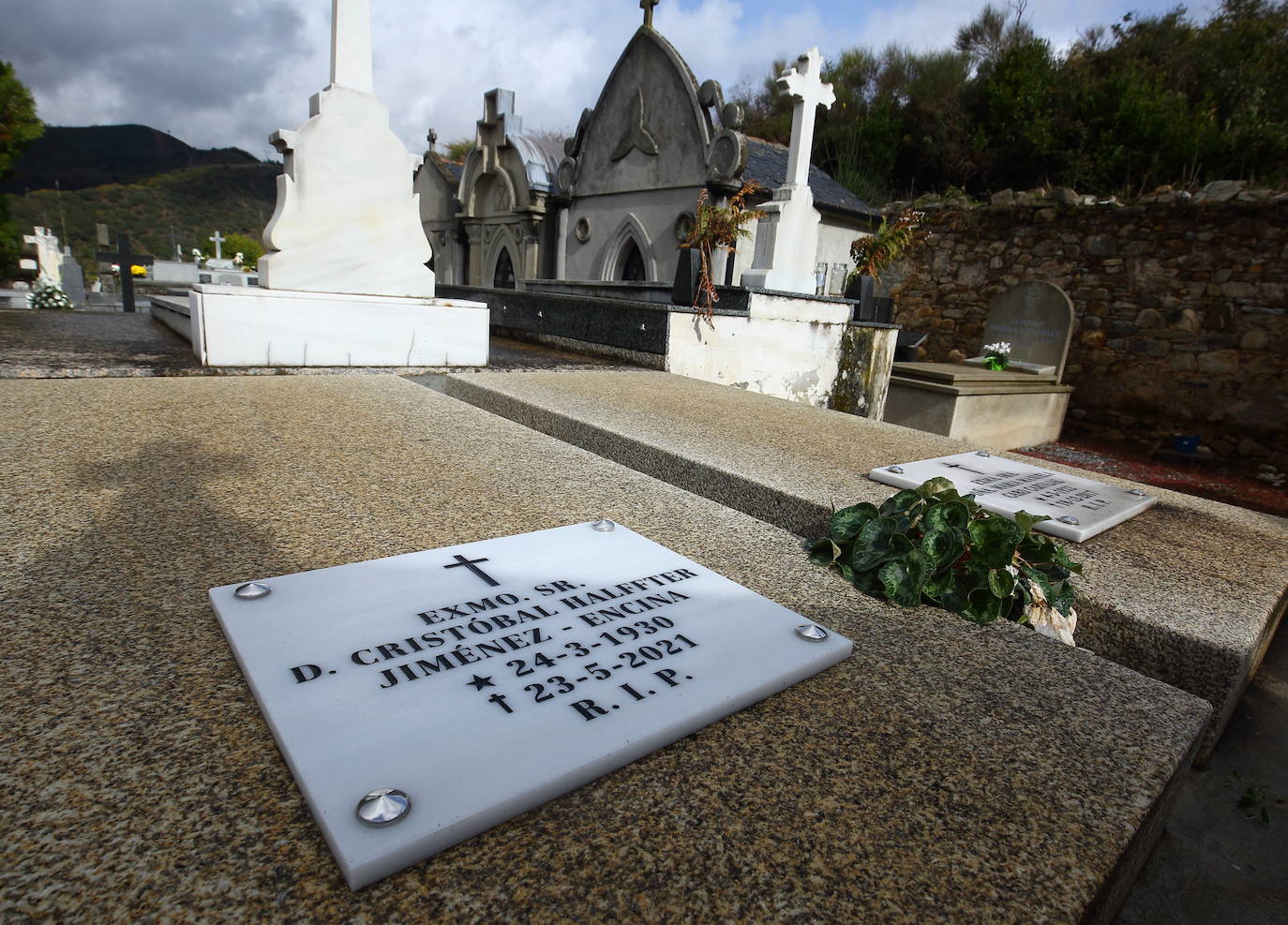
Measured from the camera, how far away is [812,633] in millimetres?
1179

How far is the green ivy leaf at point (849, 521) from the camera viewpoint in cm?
159

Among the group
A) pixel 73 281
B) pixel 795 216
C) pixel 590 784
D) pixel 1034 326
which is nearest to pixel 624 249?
pixel 795 216

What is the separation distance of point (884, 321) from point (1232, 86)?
10.4 m

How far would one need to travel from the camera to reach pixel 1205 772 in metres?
1.93

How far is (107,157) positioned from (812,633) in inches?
6026

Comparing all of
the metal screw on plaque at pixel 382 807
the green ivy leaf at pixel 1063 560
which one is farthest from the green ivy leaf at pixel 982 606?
the metal screw on plaque at pixel 382 807

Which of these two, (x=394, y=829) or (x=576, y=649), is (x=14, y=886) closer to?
(x=394, y=829)

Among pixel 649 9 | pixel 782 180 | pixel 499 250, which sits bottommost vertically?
pixel 499 250

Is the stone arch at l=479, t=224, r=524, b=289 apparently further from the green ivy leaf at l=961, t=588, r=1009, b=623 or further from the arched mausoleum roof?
the green ivy leaf at l=961, t=588, r=1009, b=623

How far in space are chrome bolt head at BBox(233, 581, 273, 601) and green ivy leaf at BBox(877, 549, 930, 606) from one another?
3.90 feet

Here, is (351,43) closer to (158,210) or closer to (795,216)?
(795,216)

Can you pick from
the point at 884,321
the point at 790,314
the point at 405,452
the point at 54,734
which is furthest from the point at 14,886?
the point at 884,321

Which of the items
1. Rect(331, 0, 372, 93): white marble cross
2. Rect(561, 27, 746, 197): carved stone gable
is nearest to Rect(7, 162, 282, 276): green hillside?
Rect(561, 27, 746, 197): carved stone gable

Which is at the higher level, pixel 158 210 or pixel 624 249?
pixel 158 210
